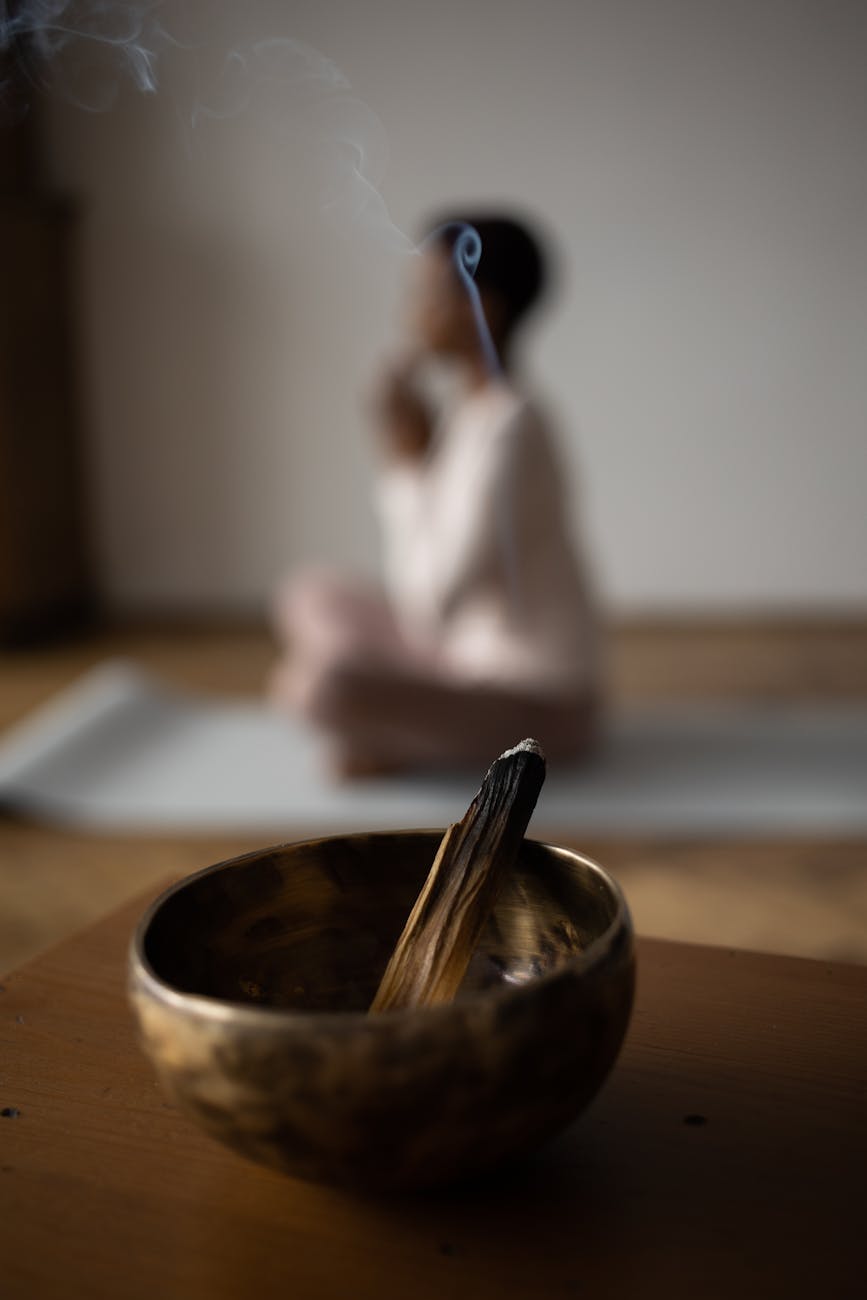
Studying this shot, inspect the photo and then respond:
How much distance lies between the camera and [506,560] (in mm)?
2012

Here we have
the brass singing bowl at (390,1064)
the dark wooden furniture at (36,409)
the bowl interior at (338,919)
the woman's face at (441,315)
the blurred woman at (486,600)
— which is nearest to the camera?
the brass singing bowl at (390,1064)

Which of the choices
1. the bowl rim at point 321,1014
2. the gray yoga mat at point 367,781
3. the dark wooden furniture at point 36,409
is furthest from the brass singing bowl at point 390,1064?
the dark wooden furniture at point 36,409

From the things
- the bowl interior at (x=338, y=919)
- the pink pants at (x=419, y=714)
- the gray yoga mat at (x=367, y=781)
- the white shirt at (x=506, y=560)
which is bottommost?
the gray yoga mat at (x=367, y=781)

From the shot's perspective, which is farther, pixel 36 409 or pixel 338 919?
pixel 36 409

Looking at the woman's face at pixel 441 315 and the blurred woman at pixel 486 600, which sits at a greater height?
the woman's face at pixel 441 315

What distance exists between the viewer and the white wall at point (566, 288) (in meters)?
3.25

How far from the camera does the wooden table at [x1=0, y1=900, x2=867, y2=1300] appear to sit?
1.34 feet

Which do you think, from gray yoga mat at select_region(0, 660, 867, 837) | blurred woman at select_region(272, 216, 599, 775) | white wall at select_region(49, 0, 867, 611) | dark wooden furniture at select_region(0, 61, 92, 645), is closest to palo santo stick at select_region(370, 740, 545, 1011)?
gray yoga mat at select_region(0, 660, 867, 837)

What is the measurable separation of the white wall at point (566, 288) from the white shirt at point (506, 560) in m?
1.43

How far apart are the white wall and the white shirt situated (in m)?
1.43

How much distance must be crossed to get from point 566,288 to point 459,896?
10.5 feet

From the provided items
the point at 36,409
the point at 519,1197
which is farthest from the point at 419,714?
the point at 36,409

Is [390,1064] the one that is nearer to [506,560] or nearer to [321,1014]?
[321,1014]

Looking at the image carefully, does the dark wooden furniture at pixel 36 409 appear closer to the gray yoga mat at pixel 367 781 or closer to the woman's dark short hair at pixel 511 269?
the gray yoga mat at pixel 367 781
